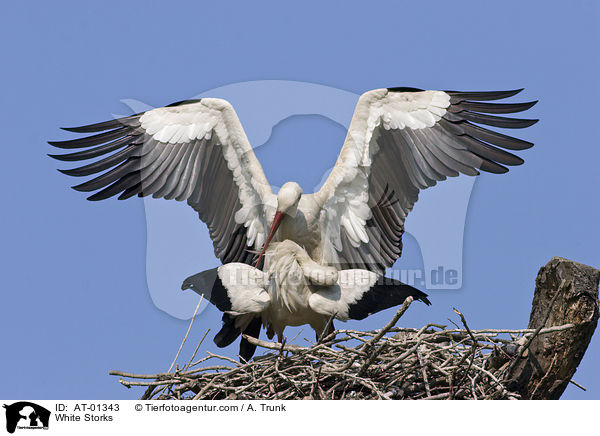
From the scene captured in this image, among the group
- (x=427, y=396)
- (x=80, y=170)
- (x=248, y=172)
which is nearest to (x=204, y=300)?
(x=248, y=172)

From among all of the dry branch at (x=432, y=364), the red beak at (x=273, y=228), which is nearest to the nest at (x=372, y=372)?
the dry branch at (x=432, y=364)

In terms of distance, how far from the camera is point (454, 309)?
354cm

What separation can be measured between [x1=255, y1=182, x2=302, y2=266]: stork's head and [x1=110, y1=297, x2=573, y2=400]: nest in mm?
843

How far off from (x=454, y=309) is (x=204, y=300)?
1766mm

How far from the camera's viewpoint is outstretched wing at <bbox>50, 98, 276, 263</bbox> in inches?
194

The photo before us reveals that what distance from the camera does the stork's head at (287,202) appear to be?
4.64 meters

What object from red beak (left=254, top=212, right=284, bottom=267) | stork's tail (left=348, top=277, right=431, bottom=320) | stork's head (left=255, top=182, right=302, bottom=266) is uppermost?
stork's head (left=255, top=182, right=302, bottom=266)

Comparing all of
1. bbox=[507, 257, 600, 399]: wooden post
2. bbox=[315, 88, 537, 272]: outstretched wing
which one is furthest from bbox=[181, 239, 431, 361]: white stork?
bbox=[507, 257, 600, 399]: wooden post

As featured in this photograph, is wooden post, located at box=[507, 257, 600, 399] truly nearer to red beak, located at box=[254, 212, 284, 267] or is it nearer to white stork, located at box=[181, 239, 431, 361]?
white stork, located at box=[181, 239, 431, 361]

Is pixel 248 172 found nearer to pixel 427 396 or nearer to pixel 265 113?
pixel 265 113
